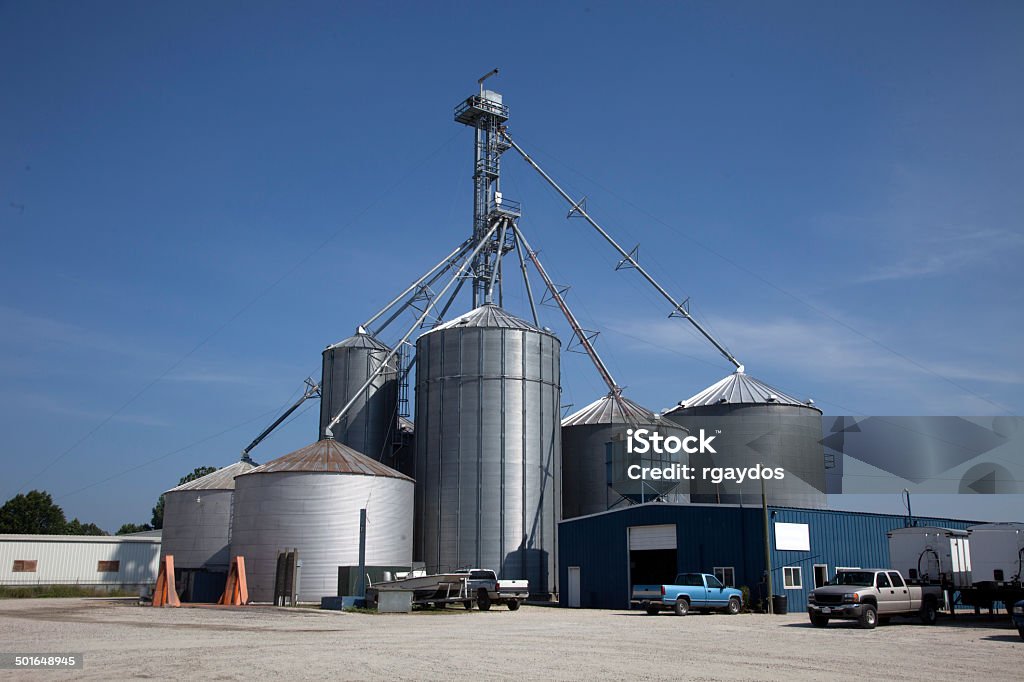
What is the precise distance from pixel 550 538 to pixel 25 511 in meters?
89.8

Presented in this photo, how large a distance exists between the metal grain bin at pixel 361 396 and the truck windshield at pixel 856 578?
127 ft

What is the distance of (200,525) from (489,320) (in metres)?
23.8

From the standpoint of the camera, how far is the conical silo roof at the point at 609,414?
6281cm

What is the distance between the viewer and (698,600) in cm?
3672

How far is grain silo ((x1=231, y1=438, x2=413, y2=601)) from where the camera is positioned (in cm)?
4856

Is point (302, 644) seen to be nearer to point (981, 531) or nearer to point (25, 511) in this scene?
point (981, 531)

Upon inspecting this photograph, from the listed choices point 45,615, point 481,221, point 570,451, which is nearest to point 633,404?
point 570,451

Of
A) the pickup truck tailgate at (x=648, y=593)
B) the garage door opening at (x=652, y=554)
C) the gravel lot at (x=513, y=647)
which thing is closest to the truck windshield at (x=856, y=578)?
the gravel lot at (x=513, y=647)

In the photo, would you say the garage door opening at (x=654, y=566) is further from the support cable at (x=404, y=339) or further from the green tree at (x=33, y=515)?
Result: the green tree at (x=33, y=515)

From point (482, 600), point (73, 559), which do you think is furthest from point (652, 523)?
point (73, 559)

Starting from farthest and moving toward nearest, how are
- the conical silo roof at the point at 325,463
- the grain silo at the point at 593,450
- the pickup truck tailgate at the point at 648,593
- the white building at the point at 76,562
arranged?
the grain silo at the point at 593,450 → the white building at the point at 76,562 → the conical silo roof at the point at 325,463 → the pickup truck tailgate at the point at 648,593

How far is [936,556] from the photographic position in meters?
36.5

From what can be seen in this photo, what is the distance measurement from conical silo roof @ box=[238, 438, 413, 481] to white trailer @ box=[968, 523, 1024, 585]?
101 feet

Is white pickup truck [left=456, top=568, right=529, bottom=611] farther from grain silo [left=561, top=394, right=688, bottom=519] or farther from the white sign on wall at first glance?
grain silo [left=561, top=394, right=688, bottom=519]
